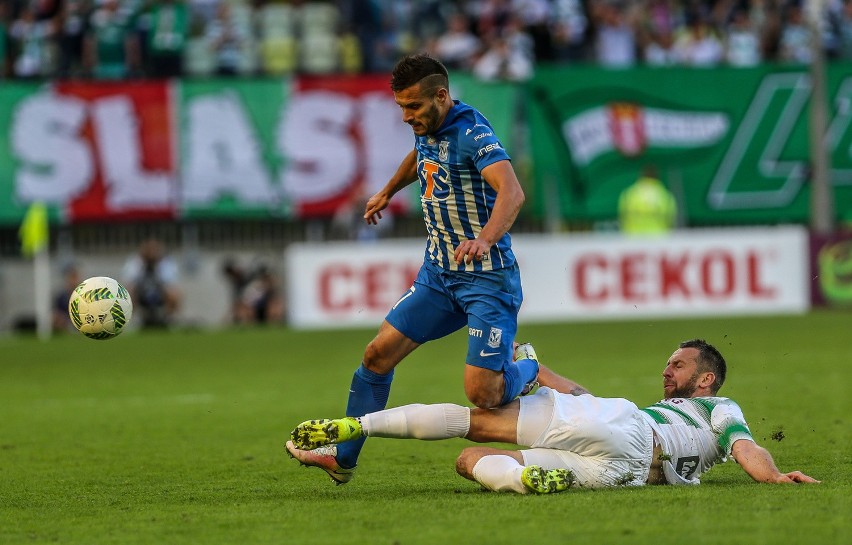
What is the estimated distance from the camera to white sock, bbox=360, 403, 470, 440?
22.4 feet

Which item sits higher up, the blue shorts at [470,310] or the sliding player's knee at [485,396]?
the blue shorts at [470,310]

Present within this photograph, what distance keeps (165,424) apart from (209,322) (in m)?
12.9

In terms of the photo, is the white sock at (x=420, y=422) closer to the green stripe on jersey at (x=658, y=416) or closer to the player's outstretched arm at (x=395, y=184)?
the green stripe on jersey at (x=658, y=416)

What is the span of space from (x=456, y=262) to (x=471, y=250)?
0.47 feet

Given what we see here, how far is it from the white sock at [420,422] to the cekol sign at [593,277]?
1388 centimetres

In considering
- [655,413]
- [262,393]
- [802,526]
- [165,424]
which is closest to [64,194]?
[262,393]

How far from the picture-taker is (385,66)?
77.8ft

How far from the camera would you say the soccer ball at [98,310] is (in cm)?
793

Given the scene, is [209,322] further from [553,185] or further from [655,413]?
[655,413]

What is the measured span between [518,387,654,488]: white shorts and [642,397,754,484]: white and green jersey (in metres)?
0.11

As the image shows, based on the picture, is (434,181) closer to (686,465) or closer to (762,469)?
(686,465)

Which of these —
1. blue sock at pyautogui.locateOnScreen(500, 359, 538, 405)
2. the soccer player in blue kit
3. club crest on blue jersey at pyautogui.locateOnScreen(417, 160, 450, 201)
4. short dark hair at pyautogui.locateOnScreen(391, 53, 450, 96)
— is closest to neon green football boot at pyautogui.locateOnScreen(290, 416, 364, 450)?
the soccer player in blue kit

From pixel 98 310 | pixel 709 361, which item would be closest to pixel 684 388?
pixel 709 361

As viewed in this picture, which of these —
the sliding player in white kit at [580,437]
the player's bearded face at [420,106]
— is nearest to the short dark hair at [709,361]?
the sliding player in white kit at [580,437]
